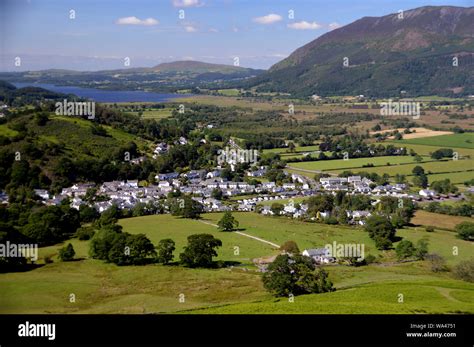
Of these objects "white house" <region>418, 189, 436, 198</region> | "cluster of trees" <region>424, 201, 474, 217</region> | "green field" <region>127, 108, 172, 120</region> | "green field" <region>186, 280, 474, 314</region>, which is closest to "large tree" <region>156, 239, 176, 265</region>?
"green field" <region>186, 280, 474, 314</region>

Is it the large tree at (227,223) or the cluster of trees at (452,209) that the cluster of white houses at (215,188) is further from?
the large tree at (227,223)

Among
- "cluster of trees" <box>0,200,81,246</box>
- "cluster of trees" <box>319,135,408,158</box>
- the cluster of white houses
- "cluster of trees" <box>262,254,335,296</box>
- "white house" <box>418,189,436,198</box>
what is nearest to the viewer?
"cluster of trees" <box>262,254,335,296</box>

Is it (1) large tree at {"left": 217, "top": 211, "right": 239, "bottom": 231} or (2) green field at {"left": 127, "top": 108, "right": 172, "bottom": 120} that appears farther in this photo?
(2) green field at {"left": 127, "top": 108, "right": 172, "bottom": 120}

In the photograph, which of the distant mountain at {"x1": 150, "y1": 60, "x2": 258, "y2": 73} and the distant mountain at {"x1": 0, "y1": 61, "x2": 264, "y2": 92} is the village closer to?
the distant mountain at {"x1": 0, "y1": 61, "x2": 264, "y2": 92}

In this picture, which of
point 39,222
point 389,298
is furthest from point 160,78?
point 389,298
